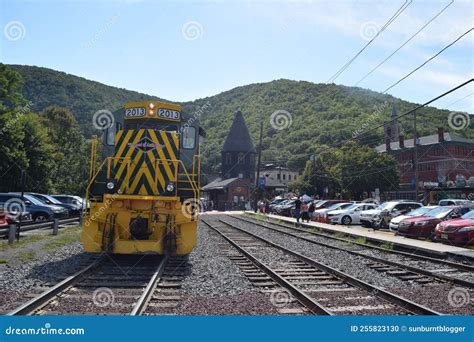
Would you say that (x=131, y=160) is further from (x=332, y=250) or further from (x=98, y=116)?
(x=332, y=250)

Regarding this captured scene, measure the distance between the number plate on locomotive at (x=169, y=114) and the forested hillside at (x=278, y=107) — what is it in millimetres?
8507

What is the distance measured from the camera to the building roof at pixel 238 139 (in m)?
93.4

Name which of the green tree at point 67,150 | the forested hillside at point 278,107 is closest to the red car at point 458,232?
the forested hillside at point 278,107

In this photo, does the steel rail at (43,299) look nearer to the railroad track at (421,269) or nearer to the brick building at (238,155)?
the railroad track at (421,269)

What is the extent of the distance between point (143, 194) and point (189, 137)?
2396 mm

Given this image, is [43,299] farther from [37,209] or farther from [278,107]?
[278,107]

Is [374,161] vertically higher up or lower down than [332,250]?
higher up

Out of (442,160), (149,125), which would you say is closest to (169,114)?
(149,125)

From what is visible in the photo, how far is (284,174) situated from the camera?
12369cm

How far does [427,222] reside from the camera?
17.3 m

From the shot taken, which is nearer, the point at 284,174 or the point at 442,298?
the point at 442,298

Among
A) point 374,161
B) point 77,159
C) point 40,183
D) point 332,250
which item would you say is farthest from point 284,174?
point 332,250

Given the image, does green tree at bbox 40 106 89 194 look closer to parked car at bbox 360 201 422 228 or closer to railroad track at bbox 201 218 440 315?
parked car at bbox 360 201 422 228

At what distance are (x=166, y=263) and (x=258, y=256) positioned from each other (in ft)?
10.6
